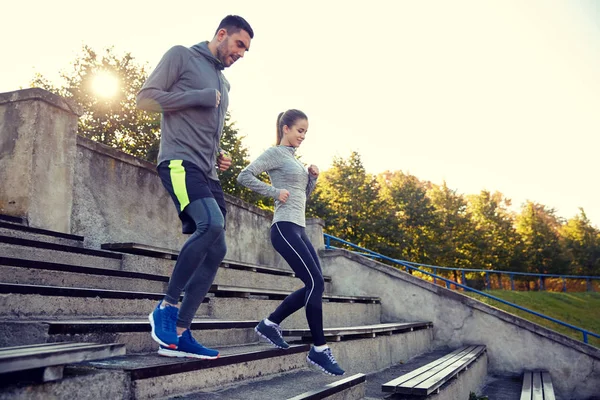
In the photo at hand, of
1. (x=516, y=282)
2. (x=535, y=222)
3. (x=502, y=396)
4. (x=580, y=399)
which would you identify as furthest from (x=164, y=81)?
(x=535, y=222)

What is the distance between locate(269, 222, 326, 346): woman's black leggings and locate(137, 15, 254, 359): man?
93cm

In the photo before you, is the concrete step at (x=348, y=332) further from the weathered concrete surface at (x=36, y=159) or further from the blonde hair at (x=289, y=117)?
the weathered concrete surface at (x=36, y=159)

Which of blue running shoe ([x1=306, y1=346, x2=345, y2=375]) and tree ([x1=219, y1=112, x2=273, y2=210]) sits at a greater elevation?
tree ([x1=219, y1=112, x2=273, y2=210])

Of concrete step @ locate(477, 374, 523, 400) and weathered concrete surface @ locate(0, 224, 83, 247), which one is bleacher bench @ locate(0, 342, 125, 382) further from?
concrete step @ locate(477, 374, 523, 400)

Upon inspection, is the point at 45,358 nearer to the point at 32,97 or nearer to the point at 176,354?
the point at 176,354

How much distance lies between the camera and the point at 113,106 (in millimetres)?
29750

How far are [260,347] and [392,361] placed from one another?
2799 millimetres

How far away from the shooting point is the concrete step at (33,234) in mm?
4070

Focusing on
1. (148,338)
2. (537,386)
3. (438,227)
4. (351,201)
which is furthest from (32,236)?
(438,227)

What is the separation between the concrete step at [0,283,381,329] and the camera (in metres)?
2.68

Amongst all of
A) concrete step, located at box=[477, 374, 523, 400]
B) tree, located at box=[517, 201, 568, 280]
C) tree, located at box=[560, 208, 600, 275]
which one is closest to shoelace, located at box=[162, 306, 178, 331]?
concrete step, located at box=[477, 374, 523, 400]

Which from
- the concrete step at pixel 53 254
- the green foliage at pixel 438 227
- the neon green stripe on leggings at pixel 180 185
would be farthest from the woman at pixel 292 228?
the green foliage at pixel 438 227

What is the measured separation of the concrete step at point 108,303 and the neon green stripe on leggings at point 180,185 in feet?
3.15

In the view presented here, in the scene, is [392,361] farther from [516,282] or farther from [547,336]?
[516,282]
